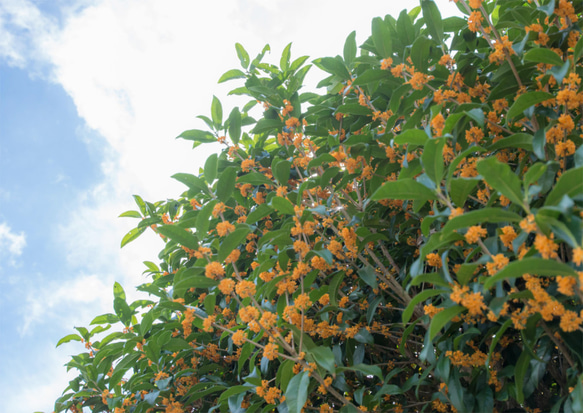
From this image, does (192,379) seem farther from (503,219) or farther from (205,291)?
(503,219)

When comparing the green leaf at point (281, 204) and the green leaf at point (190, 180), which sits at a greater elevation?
the green leaf at point (190, 180)

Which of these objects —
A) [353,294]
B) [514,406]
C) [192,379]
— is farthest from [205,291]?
[514,406]

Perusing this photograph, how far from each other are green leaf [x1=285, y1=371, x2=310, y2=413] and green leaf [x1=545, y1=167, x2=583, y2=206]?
1238 millimetres

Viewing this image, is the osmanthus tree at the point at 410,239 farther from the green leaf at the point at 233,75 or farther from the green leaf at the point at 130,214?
the green leaf at the point at 130,214

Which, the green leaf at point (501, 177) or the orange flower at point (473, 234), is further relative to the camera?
the orange flower at point (473, 234)

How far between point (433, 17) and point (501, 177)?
4.28 feet

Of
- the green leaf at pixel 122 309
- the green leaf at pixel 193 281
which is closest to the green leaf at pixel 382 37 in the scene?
the green leaf at pixel 193 281

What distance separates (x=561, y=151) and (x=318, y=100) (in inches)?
76.4

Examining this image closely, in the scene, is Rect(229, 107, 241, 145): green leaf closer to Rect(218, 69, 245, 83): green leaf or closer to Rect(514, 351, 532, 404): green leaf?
Rect(218, 69, 245, 83): green leaf

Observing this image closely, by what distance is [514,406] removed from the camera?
199 cm

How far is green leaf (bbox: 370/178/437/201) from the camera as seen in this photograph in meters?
1.40

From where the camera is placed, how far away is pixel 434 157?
141 cm

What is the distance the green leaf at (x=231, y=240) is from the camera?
5.87 feet

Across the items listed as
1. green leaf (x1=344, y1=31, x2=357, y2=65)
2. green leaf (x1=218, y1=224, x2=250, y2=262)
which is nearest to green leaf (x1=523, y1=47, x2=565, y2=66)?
green leaf (x1=344, y1=31, x2=357, y2=65)
